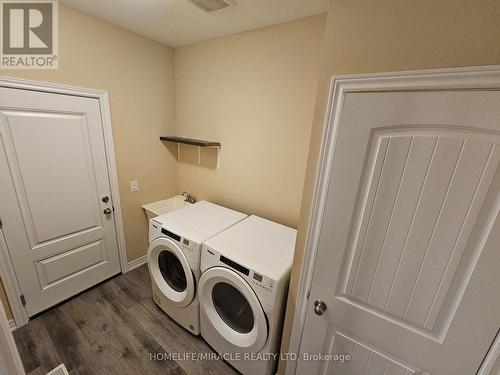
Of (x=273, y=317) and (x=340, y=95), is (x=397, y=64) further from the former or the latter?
(x=273, y=317)

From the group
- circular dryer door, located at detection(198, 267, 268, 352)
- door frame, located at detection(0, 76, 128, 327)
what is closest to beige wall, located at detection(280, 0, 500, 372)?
circular dryer door, located at detection(198, 267, 268, 352)

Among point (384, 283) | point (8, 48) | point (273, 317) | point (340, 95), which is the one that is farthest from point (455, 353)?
point (8, 48)

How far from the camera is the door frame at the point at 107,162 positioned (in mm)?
1503

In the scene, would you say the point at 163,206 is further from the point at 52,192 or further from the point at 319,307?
the point at 319,307

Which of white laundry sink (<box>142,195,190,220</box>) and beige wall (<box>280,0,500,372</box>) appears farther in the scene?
white laundry sink (<box>142,195,190,220</box>)

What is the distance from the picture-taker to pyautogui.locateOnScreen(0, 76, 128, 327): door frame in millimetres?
1503

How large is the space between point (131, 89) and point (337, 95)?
2061mm

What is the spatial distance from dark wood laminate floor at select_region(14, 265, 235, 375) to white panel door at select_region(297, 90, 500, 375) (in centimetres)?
126

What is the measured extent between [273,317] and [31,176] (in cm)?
206

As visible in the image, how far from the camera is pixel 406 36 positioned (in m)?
0.69

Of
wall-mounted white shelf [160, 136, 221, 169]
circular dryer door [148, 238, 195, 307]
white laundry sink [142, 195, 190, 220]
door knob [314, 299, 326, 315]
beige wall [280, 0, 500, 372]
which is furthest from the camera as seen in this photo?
white laundry sink [142, 195, 190, 220]

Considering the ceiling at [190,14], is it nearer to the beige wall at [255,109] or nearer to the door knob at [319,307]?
the beige wall at [255,109]

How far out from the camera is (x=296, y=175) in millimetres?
1824

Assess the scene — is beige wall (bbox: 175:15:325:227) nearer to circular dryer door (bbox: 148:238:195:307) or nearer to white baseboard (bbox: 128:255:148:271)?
circular dryer door (bbox: 148:238:195:307)
